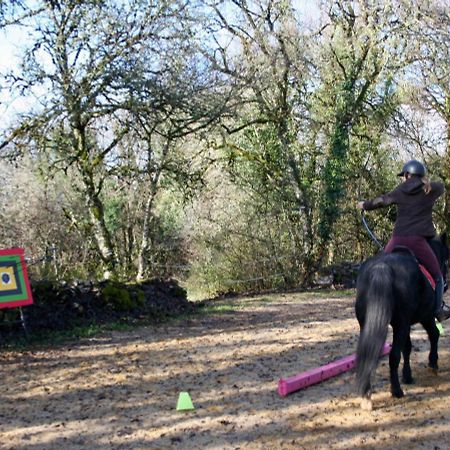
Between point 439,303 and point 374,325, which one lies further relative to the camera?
point 439,303

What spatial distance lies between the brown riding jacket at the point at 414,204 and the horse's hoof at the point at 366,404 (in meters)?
1.66

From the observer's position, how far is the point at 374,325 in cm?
488

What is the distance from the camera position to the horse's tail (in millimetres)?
4816

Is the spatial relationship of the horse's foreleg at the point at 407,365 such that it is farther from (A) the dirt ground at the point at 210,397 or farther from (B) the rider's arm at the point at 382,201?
(B) the rider's arm at the point at 382,201

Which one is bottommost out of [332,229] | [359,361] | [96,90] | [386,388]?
[386,388]

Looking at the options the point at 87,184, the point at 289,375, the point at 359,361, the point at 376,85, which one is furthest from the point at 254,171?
the point at 359,361

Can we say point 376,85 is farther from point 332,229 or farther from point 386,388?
point 386,388

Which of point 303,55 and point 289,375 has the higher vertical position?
point 303,55

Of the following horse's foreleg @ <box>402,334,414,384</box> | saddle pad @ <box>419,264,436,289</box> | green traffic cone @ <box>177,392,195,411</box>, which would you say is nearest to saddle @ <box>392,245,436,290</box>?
saddle pad @ <box>419,264,436,289</box>

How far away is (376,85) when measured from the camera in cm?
1675

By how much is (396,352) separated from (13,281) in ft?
19.0

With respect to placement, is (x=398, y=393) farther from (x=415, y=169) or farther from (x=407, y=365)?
(x=415, y=169)

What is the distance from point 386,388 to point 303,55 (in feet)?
41.7

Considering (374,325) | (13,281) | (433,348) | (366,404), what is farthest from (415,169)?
(13,281)
